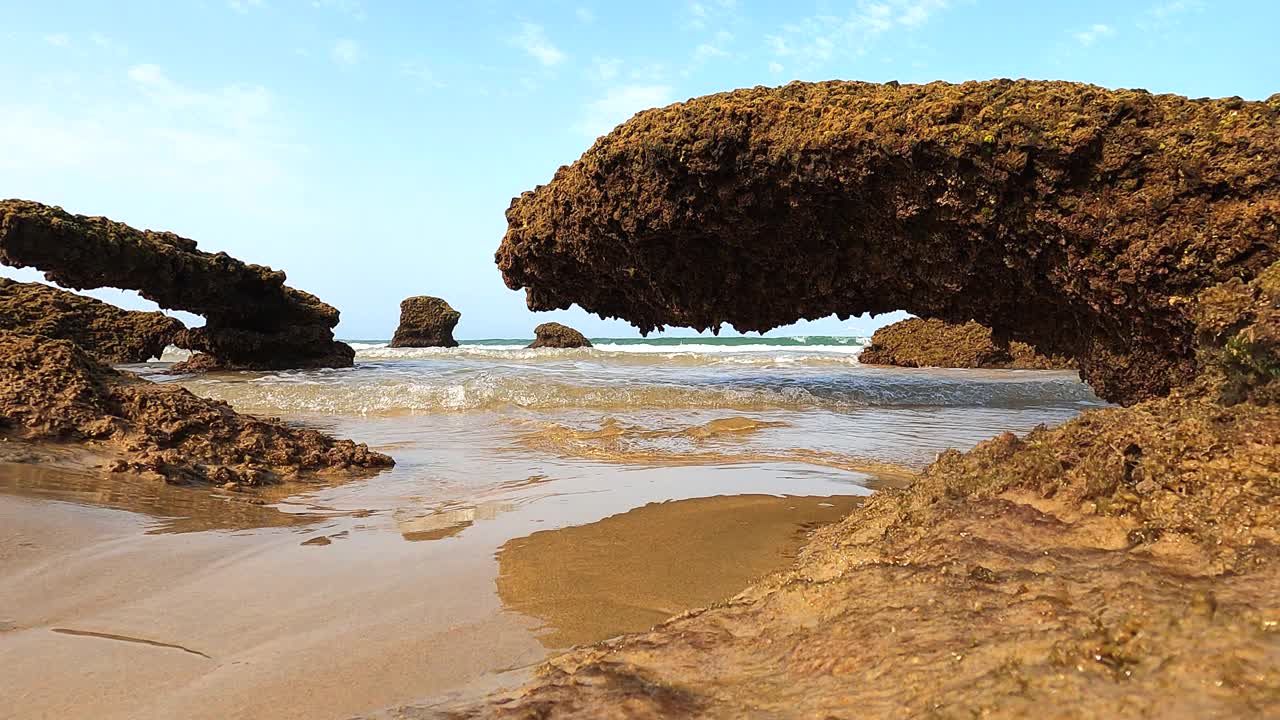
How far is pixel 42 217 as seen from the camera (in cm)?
895

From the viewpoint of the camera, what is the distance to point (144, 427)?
3816 mm

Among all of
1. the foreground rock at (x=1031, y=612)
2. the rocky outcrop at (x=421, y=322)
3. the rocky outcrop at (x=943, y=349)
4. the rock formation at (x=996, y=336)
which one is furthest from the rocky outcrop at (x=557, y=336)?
the foreground rock at (x=1031, y=612)

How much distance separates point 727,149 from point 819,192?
2.34 feet

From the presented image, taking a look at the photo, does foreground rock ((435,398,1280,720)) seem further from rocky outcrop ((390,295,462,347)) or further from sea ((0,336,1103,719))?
rocky outcrop ((390,295,462,347))

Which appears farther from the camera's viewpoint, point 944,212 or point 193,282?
point 193,282

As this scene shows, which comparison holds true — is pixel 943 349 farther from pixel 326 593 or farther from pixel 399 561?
pixel 326 593

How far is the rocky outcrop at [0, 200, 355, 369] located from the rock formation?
6.85 metres

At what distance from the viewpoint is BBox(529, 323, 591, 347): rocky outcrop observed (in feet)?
83.0

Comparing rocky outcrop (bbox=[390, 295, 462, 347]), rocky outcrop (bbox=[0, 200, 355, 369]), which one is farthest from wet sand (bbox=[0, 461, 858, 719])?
rocky outcrop (bbox=[390, 295, 462, 347])

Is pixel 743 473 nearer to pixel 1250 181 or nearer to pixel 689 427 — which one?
pixel 689 427

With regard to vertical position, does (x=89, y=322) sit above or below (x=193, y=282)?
below

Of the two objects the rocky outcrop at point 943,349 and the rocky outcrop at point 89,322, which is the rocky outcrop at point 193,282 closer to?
the rocky outcrop at point 89,322

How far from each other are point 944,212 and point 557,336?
2159 cm

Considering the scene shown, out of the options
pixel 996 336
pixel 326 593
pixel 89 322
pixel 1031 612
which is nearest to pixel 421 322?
pixel 89 322
